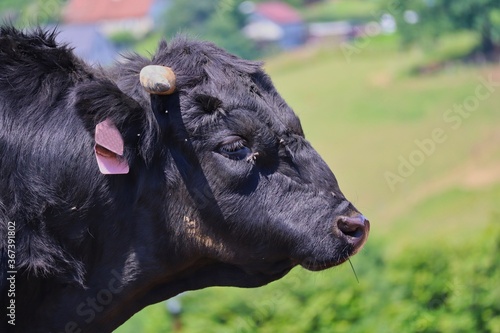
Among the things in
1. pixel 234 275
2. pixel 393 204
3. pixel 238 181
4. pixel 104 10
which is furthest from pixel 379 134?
pixel 238 181

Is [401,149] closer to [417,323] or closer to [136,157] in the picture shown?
[417,323]

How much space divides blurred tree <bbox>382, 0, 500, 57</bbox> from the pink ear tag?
177ft

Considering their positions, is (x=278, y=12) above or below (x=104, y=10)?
above

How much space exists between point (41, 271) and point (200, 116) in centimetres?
127

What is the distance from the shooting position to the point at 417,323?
47.3ft

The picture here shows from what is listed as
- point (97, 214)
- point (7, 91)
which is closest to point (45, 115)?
point (7, 91)

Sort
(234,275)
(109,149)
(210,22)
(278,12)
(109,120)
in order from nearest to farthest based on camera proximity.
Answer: (109,149) < (109,120) < (234,275) < (210,22) < (278,12)

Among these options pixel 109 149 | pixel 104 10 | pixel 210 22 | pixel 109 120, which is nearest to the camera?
pixel 109 149

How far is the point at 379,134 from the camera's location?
7300 centimetres

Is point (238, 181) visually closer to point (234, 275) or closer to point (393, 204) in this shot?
point (234, 275)

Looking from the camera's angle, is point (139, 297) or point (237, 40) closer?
point (139, 297)

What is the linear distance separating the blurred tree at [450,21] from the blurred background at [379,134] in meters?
0.22

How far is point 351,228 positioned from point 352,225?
0.06 ft

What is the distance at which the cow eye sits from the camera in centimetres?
564
